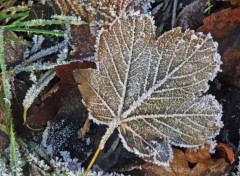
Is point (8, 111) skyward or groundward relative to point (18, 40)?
groundward

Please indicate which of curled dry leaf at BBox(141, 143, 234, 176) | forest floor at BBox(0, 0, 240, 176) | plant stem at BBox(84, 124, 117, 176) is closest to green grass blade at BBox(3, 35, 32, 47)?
forest floor at BBox(0, 0, 240, 176)

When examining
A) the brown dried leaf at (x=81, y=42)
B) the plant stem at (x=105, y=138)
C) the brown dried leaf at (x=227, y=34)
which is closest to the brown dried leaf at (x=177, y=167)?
the plant stem at (x=105, y=138)

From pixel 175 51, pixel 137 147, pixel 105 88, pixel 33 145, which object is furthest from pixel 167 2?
pixel 33 145

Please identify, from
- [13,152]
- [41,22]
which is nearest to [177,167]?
[13,152]

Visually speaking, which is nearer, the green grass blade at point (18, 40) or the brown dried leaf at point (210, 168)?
the brown dried leaf at point (210, 168)

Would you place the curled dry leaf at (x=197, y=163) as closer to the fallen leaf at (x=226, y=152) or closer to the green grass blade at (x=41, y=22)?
the fallen leaf at (x=226, y=152)

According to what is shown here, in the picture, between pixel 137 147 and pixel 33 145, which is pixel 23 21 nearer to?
pixel 33 145

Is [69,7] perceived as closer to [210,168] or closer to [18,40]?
[18,40]

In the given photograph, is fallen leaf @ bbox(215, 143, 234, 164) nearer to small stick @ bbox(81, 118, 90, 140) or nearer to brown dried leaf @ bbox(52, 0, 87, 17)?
small stick @ bbox(81, 118, 90, 140)
